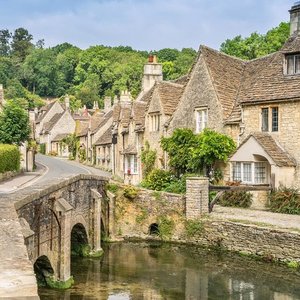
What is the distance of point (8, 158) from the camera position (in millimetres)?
39469

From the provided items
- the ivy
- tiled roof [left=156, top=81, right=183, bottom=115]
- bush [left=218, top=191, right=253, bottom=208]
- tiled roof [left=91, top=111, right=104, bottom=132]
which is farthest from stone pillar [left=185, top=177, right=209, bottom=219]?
tiled roof [left=91, top=111, right=104, bottom=132]

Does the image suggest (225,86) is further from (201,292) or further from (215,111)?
(201,292)

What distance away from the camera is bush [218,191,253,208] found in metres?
30.5

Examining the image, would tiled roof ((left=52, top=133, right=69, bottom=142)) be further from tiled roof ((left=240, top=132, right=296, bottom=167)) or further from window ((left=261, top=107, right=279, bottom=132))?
tiled roof ((left=240, top=132, right=296, bottom=167))

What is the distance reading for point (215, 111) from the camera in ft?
111

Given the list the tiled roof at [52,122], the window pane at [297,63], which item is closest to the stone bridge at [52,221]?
the window pane at [297,63]

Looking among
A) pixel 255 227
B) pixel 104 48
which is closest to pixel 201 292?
pixel 255 227

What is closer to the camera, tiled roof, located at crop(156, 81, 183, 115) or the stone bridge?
the stone bridge

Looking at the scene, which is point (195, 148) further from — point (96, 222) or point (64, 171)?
point (64, 171)

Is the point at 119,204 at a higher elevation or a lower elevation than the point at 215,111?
lower

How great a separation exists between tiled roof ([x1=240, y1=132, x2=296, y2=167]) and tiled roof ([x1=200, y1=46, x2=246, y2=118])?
3.48m

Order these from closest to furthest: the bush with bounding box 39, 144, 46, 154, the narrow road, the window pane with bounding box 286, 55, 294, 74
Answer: the window pane with bounding box 286, 55, 294, 74 < the narrow road < the bush with bounding box 39, 144, 46, 154

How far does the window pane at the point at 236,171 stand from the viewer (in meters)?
31.6

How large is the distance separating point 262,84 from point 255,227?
38.3 feet
